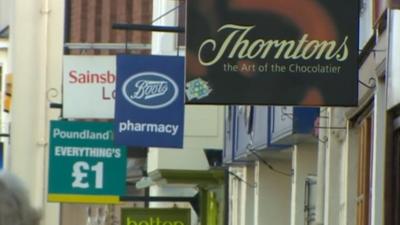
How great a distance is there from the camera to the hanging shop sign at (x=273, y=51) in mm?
8812

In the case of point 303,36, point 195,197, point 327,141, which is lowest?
point 195,197

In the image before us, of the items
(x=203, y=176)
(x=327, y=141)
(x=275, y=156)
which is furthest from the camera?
(x=203, y=176)

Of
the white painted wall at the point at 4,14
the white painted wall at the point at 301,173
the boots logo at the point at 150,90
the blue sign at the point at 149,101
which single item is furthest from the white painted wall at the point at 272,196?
the white painted wall at the point at 4,14

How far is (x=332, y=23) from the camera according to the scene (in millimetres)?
8844

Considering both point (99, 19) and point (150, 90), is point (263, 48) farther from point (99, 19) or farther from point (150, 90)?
point (99, 19)

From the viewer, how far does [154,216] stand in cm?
2177

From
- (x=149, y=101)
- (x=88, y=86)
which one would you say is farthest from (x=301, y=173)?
(x=88, y=86)

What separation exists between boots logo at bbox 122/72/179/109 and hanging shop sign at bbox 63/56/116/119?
351 cm

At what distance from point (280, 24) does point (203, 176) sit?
45.7 ft

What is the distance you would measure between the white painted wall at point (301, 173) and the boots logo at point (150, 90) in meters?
1.72

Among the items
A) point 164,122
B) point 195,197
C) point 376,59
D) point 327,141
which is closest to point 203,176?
point 195,197

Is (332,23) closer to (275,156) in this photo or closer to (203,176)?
(275,156)

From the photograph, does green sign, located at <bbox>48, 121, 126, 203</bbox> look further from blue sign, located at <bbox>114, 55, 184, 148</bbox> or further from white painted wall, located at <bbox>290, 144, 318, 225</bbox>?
white painted wall, located at <bbox>290, 144, 318, 225</bbox>

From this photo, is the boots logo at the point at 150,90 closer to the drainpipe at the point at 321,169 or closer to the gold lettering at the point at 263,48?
the drainpipe at the point at 321,169
